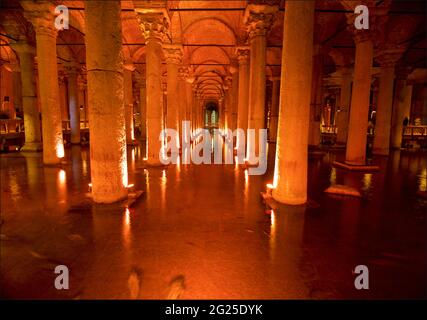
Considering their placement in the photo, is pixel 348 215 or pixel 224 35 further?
pixel 224 35

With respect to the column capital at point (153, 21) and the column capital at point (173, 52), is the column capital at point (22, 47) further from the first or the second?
the column capital at point (153, 21)

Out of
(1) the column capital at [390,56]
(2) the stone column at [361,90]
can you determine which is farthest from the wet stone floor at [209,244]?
(1) the column capital at [390,56]

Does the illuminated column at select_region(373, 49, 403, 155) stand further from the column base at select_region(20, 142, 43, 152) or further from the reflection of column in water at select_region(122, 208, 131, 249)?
the column base at select_region(20, 142, 43, 152)

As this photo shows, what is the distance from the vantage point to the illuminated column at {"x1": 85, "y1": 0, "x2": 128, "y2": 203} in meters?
5.52

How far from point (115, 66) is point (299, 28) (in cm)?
421

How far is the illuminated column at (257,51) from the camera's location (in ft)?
32.0

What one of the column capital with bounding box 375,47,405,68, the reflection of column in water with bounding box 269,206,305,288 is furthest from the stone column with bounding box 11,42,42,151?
the column capital with bounding box 375,47,405,68

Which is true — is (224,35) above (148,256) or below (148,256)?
above

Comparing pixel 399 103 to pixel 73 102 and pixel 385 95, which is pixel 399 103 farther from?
pixel 73 102

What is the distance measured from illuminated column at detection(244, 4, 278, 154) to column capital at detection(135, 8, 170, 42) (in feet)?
10.9

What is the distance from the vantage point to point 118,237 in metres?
4.43
